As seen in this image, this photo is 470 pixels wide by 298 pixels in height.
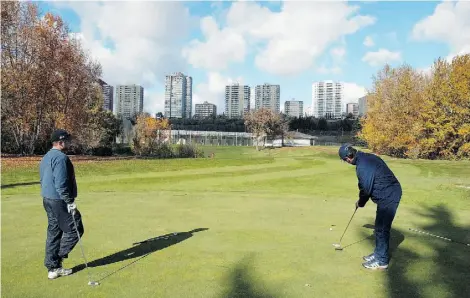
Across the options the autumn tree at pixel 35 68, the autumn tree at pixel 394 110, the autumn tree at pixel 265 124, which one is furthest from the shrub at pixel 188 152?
the autumn tree at pixel 265 124

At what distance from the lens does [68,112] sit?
4169cm

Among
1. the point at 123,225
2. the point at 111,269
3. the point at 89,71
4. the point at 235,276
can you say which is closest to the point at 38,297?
the point at 111,269

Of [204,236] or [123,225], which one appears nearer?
[204,236]

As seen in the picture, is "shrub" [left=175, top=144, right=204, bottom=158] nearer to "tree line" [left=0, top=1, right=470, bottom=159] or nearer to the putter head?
"tree line" [left=0, top=1, right=470, bottom=159]

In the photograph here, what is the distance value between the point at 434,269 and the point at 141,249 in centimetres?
534

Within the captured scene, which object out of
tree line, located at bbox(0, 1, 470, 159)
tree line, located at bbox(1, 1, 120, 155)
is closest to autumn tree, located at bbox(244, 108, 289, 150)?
tree line, located at bbox(0, 1, 470, 159)

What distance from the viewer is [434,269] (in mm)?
6676

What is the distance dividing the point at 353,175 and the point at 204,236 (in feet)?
56.8

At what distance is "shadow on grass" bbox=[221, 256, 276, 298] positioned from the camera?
5492 millimetres

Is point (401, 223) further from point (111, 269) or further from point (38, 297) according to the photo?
point (38, 297)

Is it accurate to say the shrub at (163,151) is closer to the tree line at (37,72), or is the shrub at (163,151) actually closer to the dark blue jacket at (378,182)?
the tree line at (37,72)

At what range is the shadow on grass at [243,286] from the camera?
18.0ft

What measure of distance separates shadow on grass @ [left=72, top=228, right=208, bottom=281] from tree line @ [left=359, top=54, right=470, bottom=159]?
1687 inches

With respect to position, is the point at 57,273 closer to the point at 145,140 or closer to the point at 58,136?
the point at 58,136
